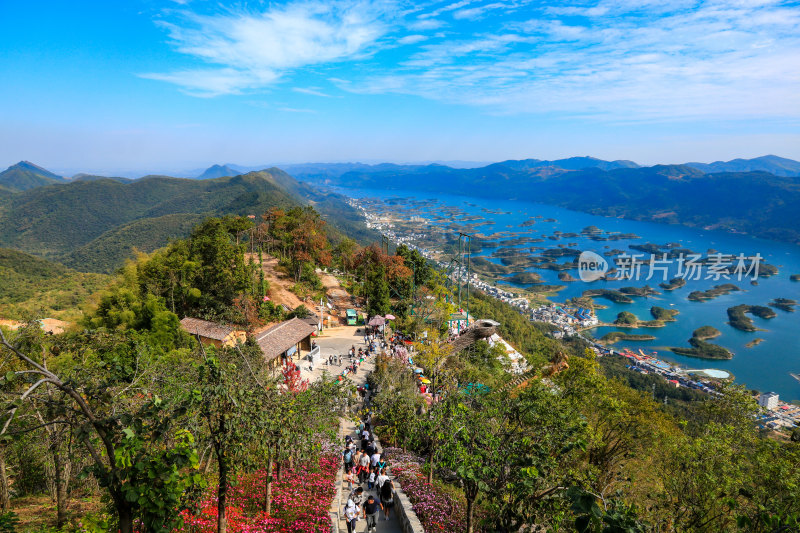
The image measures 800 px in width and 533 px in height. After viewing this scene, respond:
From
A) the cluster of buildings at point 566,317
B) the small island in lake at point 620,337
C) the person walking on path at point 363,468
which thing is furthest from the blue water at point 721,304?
the person walking on path at point 363,468

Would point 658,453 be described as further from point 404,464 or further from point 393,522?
point 393,522

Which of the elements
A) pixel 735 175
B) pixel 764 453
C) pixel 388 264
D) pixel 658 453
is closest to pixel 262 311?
pixel 388 264

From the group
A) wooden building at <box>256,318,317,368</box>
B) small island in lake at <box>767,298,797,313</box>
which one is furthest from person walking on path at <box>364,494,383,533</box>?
small island in lake at <box>767,298,797,313</box>

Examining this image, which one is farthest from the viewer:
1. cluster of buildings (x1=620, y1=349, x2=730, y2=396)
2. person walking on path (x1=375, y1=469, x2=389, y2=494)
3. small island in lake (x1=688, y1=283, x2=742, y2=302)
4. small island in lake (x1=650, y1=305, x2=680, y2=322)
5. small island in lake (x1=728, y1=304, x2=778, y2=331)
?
small island in lake (x1=688, y1=283, x2=742, y2=302)

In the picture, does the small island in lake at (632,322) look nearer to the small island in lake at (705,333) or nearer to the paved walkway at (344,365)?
the small island in lake at (705,333)

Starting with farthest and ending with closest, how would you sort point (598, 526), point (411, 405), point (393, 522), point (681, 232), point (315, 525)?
1. point (681, 232)
2. point (411, 405)
3. point (393, 522)
4. point (315, 525)
5. point (598, 526)

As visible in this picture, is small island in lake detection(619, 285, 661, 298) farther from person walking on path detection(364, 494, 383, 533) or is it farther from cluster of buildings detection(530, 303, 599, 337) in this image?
person walking on path detection(364, 494, 383, 533)
